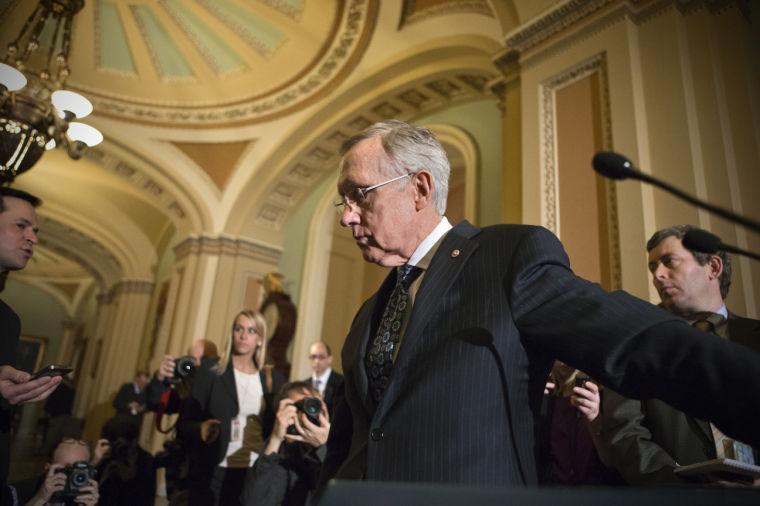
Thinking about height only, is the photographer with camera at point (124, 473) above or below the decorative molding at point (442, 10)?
below

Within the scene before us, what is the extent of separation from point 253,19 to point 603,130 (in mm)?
5217

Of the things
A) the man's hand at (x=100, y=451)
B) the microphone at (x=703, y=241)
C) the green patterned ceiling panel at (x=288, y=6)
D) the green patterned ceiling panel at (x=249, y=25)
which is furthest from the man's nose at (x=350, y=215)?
the green patterned ceiling panel at (x=249, y=25)

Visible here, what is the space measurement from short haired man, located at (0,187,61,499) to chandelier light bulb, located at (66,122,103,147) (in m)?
2.59

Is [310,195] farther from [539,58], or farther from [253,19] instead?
[539,58]

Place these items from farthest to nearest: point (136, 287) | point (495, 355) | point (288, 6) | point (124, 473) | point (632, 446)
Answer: point (136, 287) < point (288, 6) < point (124, 473) < point (632, 446) < point (495, 355)

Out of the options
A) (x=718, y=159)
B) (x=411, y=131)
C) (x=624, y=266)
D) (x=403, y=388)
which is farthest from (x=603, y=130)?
(x=403, y=388)

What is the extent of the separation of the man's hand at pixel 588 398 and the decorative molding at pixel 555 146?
143 cm

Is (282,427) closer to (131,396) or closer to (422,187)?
(422,187)

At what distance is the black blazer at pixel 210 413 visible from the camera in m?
2.83

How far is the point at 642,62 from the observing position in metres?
3.40

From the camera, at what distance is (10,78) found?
369 cm

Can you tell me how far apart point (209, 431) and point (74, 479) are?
0.64m

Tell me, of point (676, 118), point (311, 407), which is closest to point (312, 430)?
point (311, 407)

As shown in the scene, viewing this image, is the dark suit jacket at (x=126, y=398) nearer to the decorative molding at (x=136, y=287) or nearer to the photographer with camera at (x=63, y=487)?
the decorative molding at (x=136, y=287)
